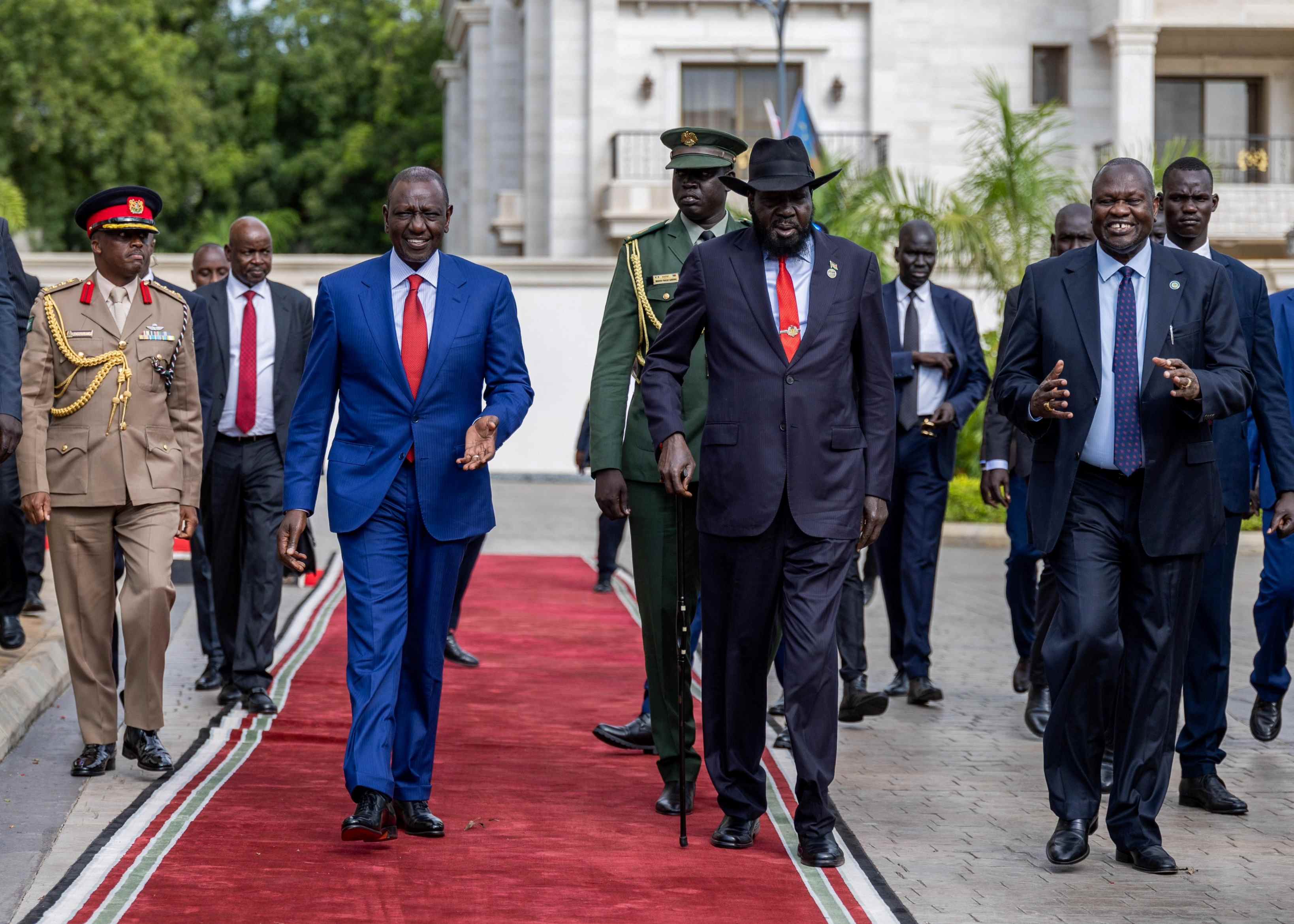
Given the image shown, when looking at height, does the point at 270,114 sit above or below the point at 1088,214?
above

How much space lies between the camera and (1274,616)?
26.3 ft

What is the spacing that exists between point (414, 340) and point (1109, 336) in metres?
2.40

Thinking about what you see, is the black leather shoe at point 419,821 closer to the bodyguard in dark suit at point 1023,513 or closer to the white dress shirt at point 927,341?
the bodyguard in dark suit at point 1023,513

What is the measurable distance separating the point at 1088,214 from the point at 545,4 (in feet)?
84.0

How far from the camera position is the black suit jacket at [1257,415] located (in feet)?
21.5

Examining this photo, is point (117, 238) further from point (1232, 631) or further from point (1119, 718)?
point (1232, 631)

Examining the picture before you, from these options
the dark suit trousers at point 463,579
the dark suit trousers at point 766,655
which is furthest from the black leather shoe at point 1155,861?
the dark suit trousers at point 463,579

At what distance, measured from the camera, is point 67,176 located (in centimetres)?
4184

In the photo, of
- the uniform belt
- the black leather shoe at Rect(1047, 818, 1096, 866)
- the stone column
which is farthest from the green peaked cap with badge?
the stone column

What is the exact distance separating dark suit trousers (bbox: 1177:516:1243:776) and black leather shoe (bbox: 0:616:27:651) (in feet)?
20.1

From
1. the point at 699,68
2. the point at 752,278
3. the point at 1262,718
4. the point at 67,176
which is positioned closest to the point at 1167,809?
the point at 1262,718

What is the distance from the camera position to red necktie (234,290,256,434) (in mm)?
8828

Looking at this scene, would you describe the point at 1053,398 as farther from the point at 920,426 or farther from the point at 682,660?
the point at 920,426

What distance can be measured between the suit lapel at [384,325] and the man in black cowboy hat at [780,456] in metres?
0.87
